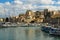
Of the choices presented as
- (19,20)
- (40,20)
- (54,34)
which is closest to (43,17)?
(40,20)

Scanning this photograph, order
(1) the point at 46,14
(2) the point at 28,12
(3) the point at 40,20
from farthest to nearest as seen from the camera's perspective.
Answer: (2) the point at 28,12
(1) the point at 46,14
(3) the point at 40,20

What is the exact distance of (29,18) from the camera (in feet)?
401

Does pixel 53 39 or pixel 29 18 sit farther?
pixel 29 18

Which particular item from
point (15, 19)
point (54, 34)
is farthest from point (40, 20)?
point (54, 34)

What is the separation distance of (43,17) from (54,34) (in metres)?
86.7

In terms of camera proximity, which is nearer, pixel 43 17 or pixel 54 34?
pixel 54 34

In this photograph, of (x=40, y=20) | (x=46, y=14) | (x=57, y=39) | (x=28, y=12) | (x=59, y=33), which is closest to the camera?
(x=57, y=39)

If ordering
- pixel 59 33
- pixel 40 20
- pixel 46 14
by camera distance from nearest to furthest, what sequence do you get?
pixel 59 33
pixel 40 20
pixel 46 14

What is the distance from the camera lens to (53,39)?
31.7 meters

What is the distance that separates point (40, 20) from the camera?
119 metres

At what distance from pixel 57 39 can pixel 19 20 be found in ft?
302

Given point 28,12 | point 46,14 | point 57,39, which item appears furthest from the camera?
point 28,12

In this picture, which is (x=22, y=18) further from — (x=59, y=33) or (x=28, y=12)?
(x=59, y=33)

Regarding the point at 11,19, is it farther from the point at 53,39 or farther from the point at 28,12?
the point at 53,39
